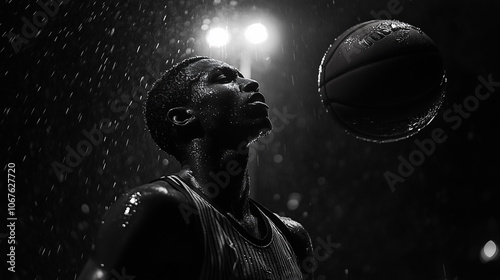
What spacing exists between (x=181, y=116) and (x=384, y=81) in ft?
2.95

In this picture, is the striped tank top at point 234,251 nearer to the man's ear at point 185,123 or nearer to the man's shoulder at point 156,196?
the man's shoulder at point 156,196

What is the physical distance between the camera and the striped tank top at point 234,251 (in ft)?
5.29

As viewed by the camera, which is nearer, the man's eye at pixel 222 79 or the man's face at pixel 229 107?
the man's face at pixel 229 107

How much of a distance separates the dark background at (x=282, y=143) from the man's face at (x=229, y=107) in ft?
7.07

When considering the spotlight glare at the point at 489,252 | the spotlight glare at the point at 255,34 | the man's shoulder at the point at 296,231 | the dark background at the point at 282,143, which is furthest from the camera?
the spotlight glare at the point at 489,252

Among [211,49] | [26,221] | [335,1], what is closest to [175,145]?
[26,221]

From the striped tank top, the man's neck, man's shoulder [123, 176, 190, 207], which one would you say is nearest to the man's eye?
the man's neck

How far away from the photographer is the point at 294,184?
5832 mm

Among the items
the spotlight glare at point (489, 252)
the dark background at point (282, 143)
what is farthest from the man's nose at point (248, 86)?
the spotlight glare at point (489, 252)

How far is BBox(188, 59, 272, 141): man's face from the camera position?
6.34ft

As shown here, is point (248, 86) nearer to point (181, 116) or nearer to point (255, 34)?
point (181, 116)

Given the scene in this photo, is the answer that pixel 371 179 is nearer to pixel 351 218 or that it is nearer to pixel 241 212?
pixel 351 218

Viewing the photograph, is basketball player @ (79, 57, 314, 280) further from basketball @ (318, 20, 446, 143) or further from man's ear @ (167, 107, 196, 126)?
basketball @ (318, 20, 446, 143)

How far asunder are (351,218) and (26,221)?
3.84 meters
